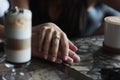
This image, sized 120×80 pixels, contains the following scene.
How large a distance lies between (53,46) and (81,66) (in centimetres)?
11

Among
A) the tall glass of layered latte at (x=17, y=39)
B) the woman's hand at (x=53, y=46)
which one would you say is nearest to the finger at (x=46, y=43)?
the woman's hand at (x=53, y=46)

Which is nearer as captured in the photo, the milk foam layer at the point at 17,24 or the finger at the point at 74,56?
the milk foam layer at the point at 17,24

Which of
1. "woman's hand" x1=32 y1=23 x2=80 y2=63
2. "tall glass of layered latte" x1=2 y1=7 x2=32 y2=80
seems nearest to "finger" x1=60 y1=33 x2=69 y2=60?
"woman's hand" x1=32 y1=23 x2=80 y2=63

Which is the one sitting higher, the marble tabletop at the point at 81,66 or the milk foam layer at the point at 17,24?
the milk foam layer at the point at 17,24

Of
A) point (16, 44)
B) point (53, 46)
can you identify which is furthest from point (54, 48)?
point (16, 44)

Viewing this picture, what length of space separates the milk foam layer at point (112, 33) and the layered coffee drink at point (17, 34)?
1.15ft

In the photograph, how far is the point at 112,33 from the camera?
0.96 m

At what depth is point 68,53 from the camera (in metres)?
0.89

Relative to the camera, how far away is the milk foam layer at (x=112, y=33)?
956mm

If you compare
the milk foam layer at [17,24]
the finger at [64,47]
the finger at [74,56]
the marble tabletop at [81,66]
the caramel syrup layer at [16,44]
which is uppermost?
the milk foam layer at [17,24]

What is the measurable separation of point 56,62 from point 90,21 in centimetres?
75

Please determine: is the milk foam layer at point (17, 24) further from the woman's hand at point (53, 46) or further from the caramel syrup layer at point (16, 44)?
the woman's hand at point (53, 46)

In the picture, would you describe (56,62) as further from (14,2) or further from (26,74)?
(14,2)

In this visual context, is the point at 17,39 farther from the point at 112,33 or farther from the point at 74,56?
the point at 112,33
